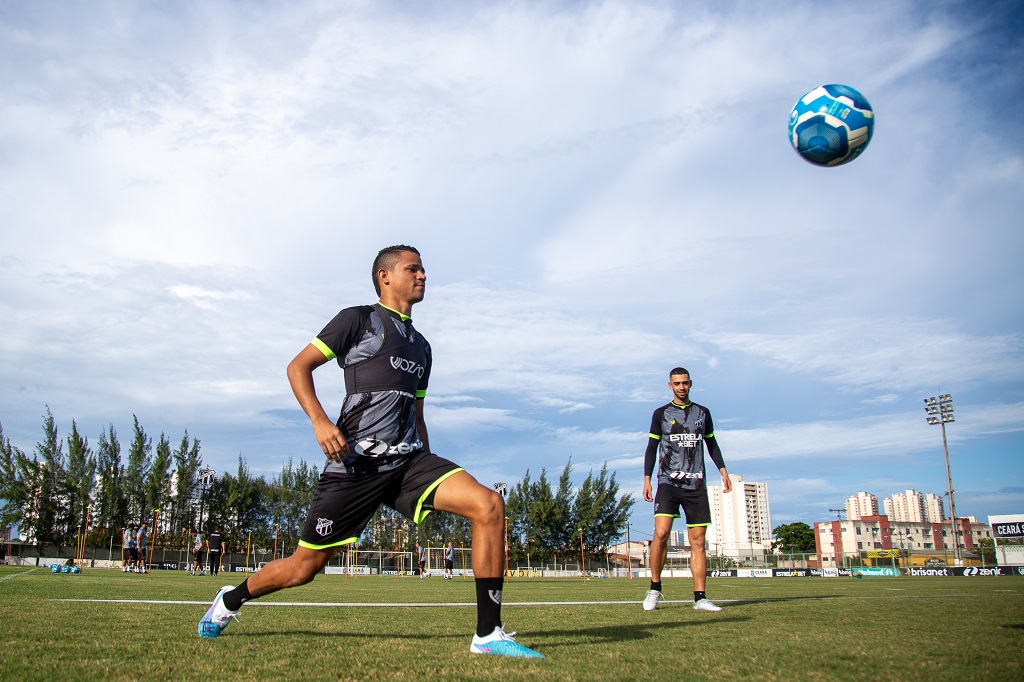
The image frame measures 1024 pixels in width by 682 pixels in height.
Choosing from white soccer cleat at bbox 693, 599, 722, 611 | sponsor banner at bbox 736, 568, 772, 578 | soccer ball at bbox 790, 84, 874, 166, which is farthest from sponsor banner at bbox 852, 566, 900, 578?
soccer ball at bbox 790, 84, 874, 166

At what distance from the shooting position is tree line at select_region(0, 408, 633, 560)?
1983 inches

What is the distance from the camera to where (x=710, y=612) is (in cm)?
706

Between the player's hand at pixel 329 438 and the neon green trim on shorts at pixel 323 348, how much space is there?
0.43 meters

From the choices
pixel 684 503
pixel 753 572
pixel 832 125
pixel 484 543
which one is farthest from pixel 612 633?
pixel 753 572

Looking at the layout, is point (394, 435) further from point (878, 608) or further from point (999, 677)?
point (878, 608)

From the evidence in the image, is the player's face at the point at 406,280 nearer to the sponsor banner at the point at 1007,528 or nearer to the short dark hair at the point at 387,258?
the short dark hair at the point at 387,258

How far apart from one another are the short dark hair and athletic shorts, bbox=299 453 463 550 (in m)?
1.23

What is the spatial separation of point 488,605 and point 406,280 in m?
2.05

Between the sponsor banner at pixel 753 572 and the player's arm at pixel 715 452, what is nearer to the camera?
the player's arm at pixel 715 452

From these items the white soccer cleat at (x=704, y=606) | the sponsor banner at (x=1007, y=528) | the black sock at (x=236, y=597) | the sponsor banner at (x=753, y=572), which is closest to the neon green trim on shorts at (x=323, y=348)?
the black sock at (x=236, y=597)

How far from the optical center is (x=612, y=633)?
16.5ft

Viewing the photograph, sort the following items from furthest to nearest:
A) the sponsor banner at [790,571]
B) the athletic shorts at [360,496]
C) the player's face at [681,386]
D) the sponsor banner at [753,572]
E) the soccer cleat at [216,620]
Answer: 1. the sponsor banner at [753,572]
2. the sponsor banner at [790,571]
3. the player's face at [681,386]
4. the soccer cleat at [216,620]
5. the athletic shorts at [360,496]

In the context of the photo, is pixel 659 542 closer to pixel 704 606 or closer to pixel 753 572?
pixel 704 606

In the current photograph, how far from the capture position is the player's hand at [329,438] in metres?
4.08
